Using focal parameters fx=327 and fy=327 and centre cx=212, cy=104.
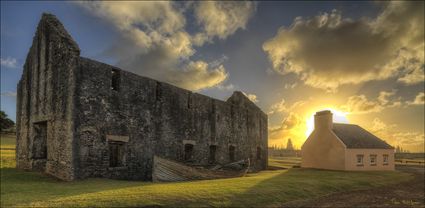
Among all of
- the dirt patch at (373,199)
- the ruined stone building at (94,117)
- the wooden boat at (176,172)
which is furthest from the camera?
the wooden boat at (176,172)

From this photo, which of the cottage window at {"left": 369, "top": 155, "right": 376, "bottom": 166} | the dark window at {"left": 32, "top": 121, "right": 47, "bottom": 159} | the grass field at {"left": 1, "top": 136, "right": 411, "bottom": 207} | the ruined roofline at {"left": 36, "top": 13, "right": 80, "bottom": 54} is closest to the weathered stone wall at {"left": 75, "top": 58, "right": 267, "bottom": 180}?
the ruined roofline at {"left": 36, "top": 13, "right": 80, "bottom": 54}

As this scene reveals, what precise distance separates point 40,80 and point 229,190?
13.1 meters

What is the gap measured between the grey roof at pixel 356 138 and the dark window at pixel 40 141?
1012 inches

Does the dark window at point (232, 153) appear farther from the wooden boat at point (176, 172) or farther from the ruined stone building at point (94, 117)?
the wooden boat at point (176, 172)

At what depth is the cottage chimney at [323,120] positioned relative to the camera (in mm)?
33594

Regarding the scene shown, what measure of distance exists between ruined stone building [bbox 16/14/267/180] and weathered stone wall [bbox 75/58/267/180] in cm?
5

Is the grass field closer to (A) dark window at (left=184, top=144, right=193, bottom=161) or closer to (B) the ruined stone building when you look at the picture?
(B) the ruined stone building

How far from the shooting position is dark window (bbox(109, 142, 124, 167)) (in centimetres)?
1778

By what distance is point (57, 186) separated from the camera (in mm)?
14562

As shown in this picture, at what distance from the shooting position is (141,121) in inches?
756

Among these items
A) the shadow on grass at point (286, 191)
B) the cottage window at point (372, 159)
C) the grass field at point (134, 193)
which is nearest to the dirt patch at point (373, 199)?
the shadow on grass at point (286, 191)

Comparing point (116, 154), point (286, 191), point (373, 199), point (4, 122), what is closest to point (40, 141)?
point (116, 154)

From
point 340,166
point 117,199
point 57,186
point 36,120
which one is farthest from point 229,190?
point 340,166

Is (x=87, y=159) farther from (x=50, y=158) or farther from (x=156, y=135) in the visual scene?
(x=156, y=135)
